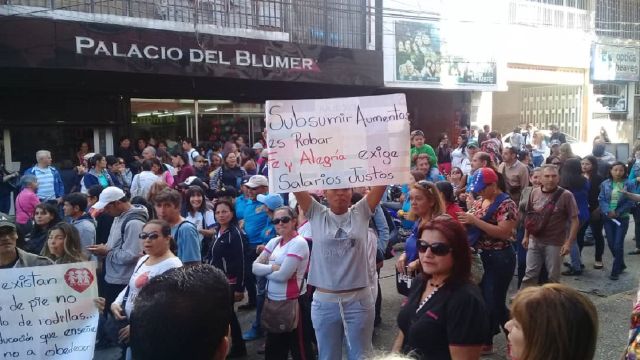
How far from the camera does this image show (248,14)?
13.2 metres

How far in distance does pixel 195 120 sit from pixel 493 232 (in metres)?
11.2

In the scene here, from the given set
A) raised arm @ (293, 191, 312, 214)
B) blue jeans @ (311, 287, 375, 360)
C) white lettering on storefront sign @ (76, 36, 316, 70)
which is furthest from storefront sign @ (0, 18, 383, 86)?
blue jeans @ (311, 287, 375, 360)

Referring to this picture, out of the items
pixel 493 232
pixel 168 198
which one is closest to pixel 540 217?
pixel 493 232

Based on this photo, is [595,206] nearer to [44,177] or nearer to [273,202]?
[273,202]

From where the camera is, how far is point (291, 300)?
4461mm

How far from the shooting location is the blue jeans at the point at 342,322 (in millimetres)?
3760

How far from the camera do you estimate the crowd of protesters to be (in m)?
2.13

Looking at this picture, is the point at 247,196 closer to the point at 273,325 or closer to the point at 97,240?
the point at 97,240

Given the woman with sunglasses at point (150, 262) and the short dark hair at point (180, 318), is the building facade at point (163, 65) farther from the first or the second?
the short dark hair at point (180, 318)

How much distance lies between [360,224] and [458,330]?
4.30ft

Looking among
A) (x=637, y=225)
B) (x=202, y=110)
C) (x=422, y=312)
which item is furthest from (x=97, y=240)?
(x=202, y=110)

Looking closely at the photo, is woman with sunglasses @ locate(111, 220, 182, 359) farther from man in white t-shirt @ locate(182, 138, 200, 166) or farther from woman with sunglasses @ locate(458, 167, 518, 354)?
man in white t-shirt @ locate(182, 138, 200, 166)

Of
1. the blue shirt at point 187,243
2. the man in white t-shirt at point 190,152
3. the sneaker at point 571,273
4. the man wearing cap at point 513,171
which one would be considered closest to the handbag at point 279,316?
the blue shirt at point 187,243

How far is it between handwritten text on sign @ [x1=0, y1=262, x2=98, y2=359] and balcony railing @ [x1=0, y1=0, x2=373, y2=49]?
27.3 feet
